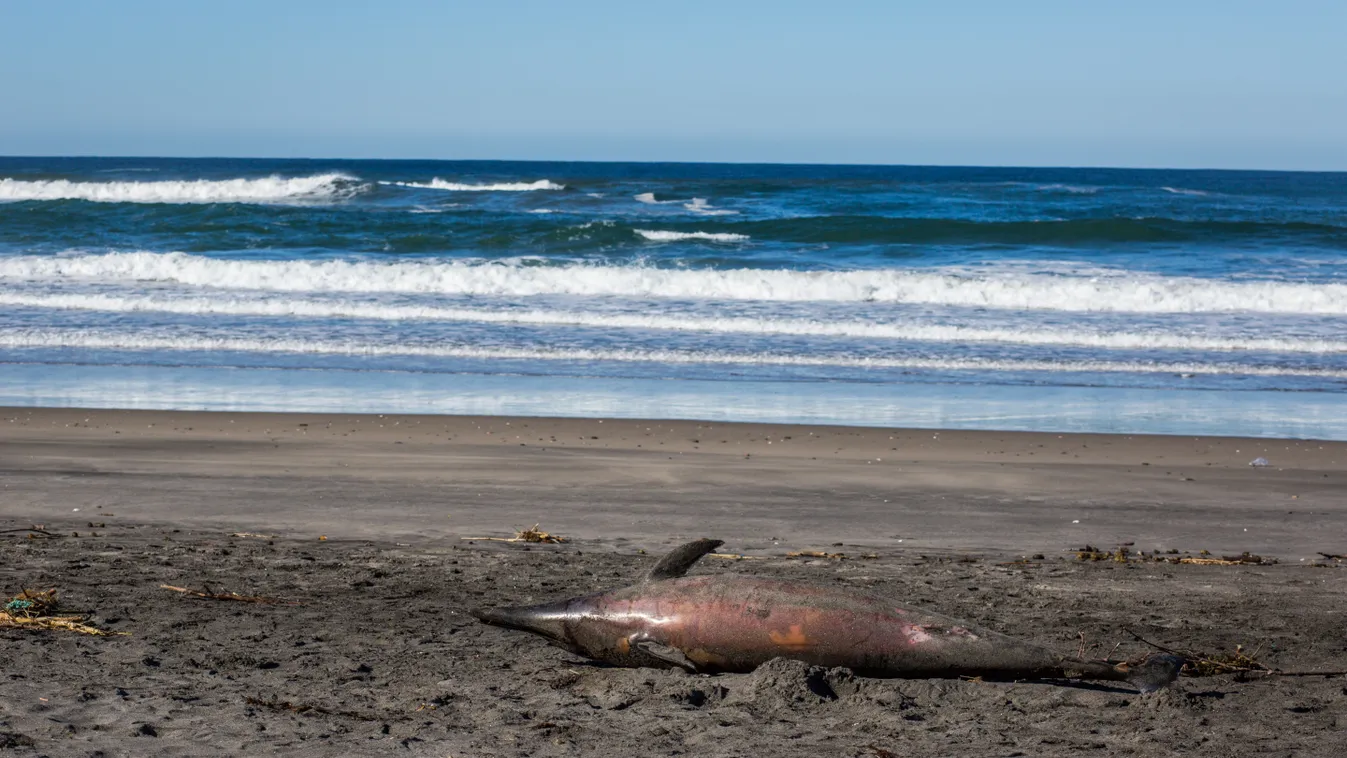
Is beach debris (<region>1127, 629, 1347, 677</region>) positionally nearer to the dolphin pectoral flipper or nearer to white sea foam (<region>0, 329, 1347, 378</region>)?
the dolphin pectoral flipper

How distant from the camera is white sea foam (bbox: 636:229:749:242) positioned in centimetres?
2847

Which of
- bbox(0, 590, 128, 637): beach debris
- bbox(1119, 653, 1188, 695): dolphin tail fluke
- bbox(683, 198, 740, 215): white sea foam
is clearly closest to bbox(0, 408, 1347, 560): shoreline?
bbox(0, 590, 128, 637): beach debris

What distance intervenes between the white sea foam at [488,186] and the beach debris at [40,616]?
123ft

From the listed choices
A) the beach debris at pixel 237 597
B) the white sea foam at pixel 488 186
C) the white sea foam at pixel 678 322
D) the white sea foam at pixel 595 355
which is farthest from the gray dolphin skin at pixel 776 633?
the white sea foam at pixel 488 186

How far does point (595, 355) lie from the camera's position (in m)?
14.2

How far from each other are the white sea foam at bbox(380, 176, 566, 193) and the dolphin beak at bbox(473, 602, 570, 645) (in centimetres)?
3772

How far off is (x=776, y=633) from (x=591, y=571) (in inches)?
63.5

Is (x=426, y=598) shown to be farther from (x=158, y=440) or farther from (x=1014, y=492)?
(x=158, y=440)

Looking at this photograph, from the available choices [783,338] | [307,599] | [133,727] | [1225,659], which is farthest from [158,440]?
[783,338]

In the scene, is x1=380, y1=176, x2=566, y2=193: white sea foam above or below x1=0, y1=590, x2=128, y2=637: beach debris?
above

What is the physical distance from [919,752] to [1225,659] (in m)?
1.50

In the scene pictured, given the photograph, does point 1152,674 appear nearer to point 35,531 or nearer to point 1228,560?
point 1228,560

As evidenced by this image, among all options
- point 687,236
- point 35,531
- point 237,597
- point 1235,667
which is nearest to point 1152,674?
point 1235,667

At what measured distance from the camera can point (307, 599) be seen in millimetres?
5059
